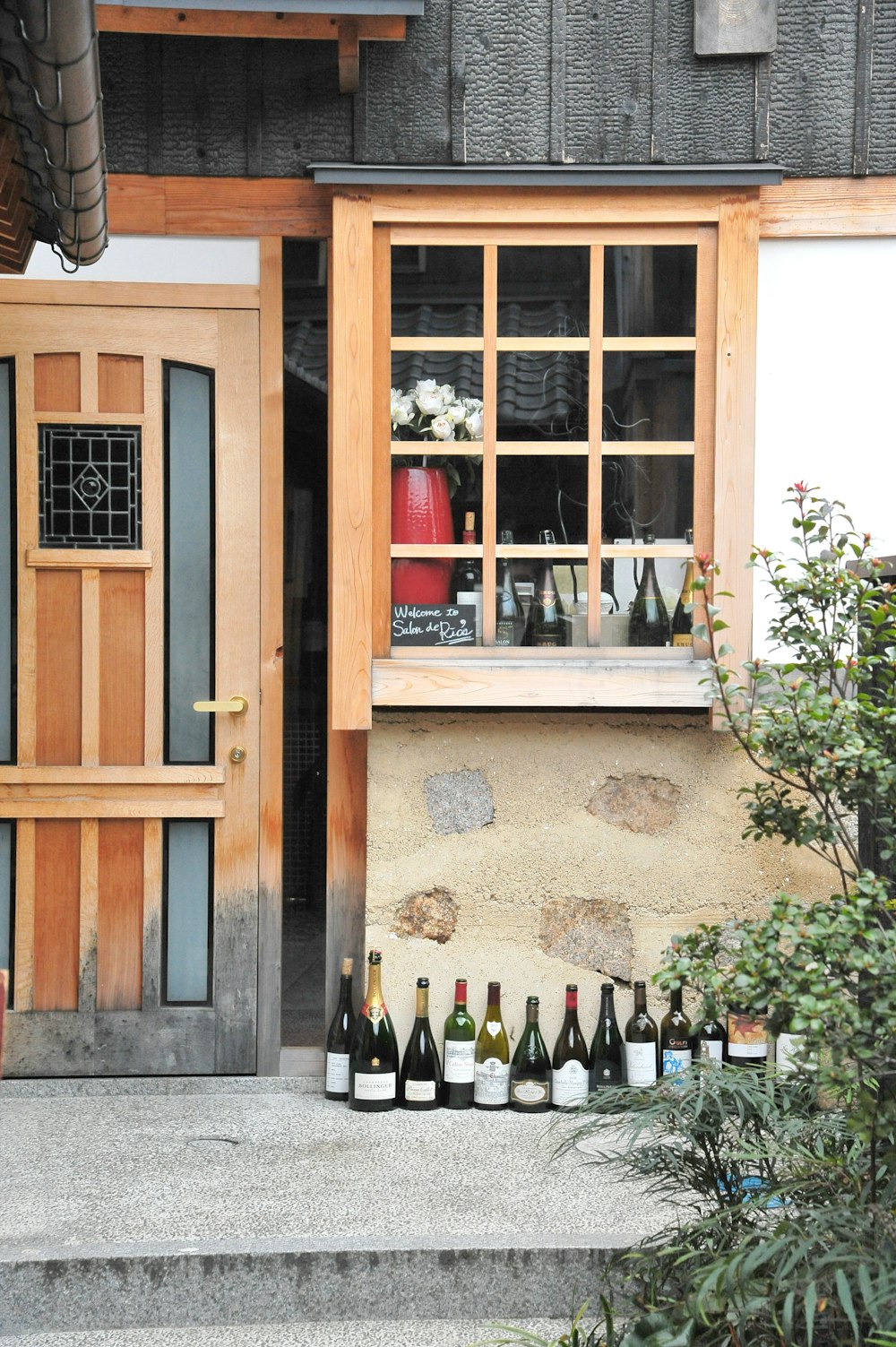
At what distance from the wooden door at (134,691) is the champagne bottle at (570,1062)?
1037 mm

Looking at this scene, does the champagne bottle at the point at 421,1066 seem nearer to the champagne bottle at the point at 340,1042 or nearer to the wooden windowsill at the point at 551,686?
the champagne bottle at the point at 340,1042

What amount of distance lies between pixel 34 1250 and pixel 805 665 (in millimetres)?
2216

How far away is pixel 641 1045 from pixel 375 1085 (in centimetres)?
85

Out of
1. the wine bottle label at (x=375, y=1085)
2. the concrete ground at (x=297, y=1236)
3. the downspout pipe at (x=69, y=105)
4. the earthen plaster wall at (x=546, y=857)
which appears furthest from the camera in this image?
the earthen plaster wall at (x=546, y=857)

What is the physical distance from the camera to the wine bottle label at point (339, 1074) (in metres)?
4.15

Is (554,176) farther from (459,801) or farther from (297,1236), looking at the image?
(297,1236)

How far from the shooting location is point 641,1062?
13.3ft

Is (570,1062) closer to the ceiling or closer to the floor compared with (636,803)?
closer to the floor

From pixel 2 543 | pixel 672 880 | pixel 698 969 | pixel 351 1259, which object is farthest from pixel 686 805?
pixel 2 543

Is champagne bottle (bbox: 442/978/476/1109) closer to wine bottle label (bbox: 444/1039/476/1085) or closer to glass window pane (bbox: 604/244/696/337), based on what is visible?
wine bottle label (bbox: 444/1039/476/1085)

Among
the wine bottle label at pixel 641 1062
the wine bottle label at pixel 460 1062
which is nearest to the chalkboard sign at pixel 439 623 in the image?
the wine bottle label at pixel 460 1062

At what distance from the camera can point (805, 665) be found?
7.67ft

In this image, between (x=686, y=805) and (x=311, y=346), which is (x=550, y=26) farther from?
(x=686, y=805)

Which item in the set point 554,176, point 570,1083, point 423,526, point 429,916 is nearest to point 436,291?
point 554,176
